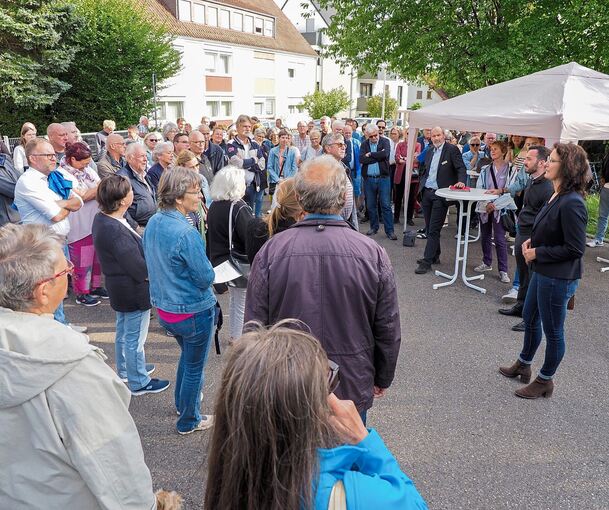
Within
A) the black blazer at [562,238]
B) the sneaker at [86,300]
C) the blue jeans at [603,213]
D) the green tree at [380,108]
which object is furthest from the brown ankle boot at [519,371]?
the green tree at [380,108]

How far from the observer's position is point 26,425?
1.40 meters

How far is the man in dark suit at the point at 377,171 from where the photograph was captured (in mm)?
8180

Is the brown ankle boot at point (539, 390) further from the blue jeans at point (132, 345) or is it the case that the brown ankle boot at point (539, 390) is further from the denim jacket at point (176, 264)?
the blue jeans at point (132, 345)

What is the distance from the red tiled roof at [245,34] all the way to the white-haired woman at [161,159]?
21.4 metres

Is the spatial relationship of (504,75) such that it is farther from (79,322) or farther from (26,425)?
(26,425)

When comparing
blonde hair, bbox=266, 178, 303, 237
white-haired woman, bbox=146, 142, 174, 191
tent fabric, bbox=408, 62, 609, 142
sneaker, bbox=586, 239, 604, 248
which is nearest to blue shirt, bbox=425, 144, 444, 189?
tent fabric, bbox=408, 62, 609, 142

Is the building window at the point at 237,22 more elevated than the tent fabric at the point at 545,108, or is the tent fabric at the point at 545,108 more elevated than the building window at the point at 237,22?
the building window at the point at 237,22

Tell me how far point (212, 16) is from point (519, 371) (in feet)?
109

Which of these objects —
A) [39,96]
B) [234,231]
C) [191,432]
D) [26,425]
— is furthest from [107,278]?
[39,96]

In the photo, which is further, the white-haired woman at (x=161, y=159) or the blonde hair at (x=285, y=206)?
the white-haired woman at (x=161, y=159)

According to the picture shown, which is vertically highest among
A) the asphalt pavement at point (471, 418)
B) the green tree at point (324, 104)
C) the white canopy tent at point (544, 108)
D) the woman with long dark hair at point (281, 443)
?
the green tree at point (324, 104)

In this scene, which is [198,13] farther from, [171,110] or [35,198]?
[35,198]

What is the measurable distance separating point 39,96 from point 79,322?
15.5 meters

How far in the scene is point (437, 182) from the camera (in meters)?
6.97
